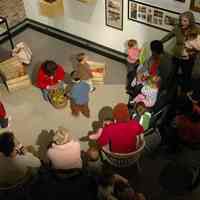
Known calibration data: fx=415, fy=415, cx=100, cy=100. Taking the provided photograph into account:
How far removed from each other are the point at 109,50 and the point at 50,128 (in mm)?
1779

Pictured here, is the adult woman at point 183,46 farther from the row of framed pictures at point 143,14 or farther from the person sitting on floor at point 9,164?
the person sitting on floor at point 9,164

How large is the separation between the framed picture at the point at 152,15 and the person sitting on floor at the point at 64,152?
7.75 feet

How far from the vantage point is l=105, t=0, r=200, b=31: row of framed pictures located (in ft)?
18.5

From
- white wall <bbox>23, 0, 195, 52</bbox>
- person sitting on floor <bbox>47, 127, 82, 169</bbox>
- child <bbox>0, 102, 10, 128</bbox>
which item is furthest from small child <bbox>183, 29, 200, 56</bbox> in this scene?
child <bbox>0, 102, 10, 128</bbox>

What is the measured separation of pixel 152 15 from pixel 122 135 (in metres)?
2.18

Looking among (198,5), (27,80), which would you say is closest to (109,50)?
(27,80)

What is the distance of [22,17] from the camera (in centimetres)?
746

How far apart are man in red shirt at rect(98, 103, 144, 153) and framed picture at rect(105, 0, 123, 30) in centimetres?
218

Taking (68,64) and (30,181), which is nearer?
(30,181)

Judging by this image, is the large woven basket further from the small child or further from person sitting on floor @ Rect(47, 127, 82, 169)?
the small child

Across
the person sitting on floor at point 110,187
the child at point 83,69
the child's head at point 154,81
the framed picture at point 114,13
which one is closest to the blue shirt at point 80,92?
the child at point 83,69

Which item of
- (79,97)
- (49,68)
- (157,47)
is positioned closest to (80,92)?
(79,97)

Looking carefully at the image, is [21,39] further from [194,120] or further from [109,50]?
[194,120]

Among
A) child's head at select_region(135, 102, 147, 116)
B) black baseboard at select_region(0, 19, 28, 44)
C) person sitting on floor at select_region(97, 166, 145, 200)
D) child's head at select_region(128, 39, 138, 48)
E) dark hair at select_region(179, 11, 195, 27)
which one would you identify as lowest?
person sitting on floor at select_region(97, 166, 145, 200)
